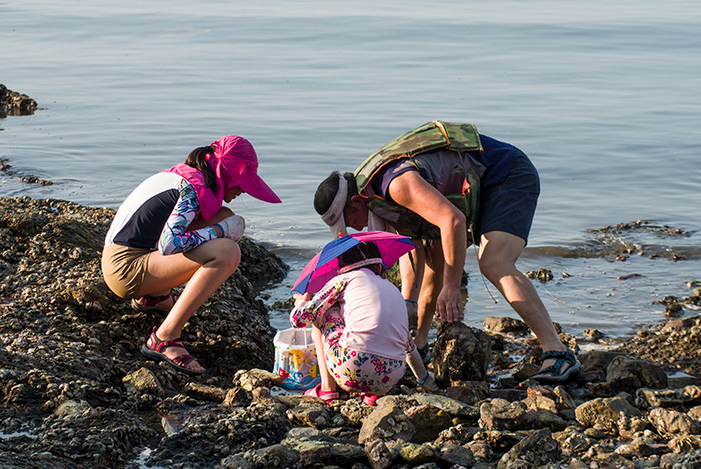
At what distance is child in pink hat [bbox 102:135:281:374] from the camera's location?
4938 millimetres

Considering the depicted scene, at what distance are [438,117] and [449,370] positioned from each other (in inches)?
402

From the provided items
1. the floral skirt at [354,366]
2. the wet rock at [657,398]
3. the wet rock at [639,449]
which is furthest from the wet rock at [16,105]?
the wet rock at [639,449]

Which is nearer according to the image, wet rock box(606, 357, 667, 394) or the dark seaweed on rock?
wet rock box(606, 357, 667, 394)

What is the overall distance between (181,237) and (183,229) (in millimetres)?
58

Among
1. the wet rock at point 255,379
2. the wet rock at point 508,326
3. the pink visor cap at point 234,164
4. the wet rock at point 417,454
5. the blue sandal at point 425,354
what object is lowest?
the wet rock at point 508,326

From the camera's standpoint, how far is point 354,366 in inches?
174

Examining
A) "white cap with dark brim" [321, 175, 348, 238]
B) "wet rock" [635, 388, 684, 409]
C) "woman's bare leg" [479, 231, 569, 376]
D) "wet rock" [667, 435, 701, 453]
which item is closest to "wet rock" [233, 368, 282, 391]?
"white cap with dark brim" [321, 175, 348, 238]

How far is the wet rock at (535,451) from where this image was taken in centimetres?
368

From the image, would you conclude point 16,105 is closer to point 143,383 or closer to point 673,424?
point 143,383

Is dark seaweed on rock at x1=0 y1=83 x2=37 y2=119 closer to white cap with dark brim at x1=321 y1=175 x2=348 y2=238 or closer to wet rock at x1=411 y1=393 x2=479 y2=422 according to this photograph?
white cap with dark brim at x1=321 y1=175 x2=348 y2=238

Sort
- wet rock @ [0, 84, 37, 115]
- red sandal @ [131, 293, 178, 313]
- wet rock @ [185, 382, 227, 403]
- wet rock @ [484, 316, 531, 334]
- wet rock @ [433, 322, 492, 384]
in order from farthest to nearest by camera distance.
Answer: wet rock @ [0, 84, 37, 115] < wet rock @ [484, 316, 531, 334] < red sandal @ [131, 293, 178, 313] < wet rock @ [433, 322, 492, 384] < wet rock @ [185, 382, 227, 403]

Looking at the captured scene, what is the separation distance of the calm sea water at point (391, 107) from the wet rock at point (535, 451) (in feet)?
9.06

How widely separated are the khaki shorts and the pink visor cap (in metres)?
0.65

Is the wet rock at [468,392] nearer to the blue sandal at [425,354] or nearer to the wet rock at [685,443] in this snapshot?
the blue sandal at [425,354]
